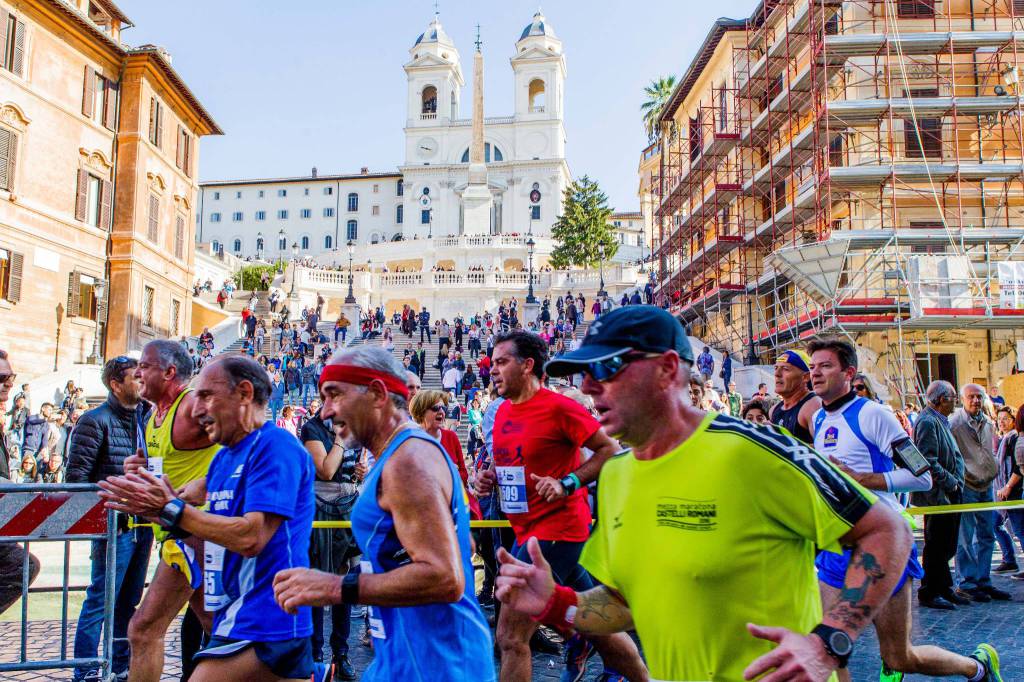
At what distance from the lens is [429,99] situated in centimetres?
9388

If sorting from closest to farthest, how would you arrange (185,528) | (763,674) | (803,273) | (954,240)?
1. (763,674)
2. (185,528)
3. (803,273)
4. (954,240)

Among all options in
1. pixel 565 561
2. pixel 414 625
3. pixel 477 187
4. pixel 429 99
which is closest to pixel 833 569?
pixel 565 561

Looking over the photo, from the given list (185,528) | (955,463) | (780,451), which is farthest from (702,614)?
(955,463)

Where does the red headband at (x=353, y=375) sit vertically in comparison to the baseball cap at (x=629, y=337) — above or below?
below

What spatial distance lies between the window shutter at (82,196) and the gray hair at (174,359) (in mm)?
28154

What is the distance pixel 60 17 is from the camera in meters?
28.5

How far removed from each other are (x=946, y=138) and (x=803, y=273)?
345 inches

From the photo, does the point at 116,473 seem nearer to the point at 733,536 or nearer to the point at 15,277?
the point at 733,536

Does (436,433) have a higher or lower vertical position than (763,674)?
higher

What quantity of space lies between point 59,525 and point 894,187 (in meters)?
25.2

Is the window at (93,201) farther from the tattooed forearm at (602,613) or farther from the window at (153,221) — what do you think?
the tattooed forearm at (602,613)

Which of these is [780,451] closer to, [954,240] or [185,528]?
[185,528]

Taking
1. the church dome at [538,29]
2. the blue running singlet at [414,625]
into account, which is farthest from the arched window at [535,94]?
the blue running singlet at [414,625]

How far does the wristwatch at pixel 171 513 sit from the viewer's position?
321 cm
